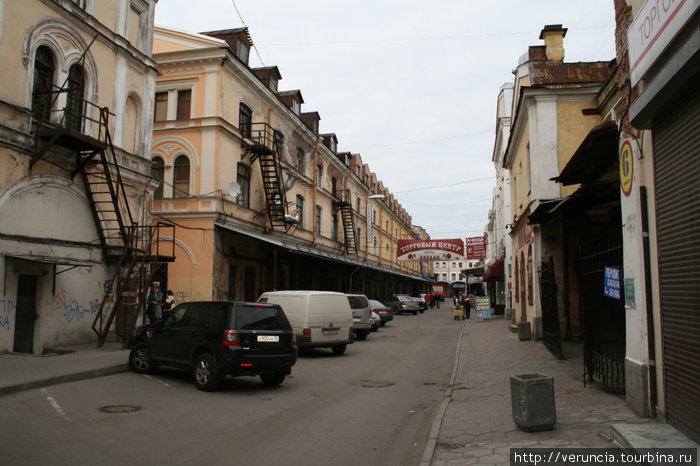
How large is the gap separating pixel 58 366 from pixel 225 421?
17.7ft

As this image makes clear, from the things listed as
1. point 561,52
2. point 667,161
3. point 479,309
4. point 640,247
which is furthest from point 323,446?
point 479,309

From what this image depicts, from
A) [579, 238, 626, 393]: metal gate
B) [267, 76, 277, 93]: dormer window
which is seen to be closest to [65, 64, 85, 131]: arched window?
[267, 76, 277, 93]: dormer window

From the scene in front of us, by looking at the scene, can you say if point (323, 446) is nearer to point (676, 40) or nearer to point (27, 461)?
point (27, 461)

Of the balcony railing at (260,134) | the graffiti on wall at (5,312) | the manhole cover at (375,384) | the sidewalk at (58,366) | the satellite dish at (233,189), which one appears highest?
the balcony railing at (260,134)

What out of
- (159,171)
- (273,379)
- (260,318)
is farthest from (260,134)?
(273,379)

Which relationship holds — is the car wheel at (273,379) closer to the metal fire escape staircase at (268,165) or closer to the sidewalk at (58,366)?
the sidewalk at (58,366)

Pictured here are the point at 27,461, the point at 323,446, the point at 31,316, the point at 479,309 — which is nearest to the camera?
the point at 27,461

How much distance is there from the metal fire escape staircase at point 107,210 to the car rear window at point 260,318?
17.9ft

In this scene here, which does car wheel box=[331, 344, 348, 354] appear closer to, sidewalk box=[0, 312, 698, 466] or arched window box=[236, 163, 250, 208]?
sidewalk box=[0, 312, 698, 466]

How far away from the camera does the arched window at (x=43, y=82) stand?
13422 millimetres

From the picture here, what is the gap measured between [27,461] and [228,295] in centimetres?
1757

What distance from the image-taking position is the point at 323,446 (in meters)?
6.05

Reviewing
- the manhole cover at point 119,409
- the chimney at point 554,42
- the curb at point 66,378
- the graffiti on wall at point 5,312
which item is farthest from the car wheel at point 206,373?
the chimney at point 554,42

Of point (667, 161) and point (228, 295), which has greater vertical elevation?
point (667, 161)
